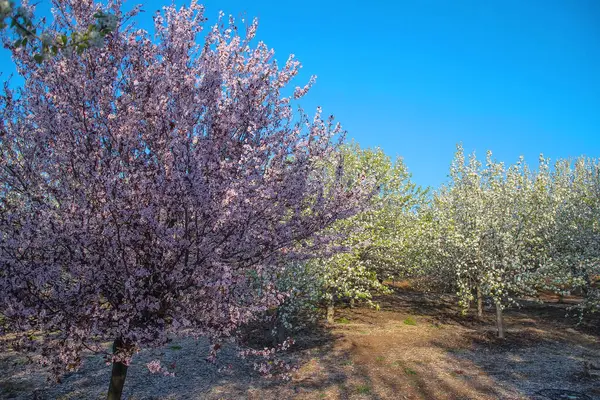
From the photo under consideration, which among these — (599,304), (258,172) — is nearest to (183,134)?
(258,172)

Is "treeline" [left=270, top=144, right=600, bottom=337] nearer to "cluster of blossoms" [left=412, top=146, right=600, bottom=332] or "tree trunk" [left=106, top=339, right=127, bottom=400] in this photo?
"cluster of blossoms" [left=412, top=146, right=600, bottom=332]

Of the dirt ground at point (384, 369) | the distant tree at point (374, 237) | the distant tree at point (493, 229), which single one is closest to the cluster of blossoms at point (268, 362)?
the dirt ground at point (384, 369)

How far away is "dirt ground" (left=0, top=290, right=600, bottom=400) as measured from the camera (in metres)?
12.1

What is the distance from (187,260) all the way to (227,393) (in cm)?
758

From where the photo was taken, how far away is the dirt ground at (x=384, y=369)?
1212 cm

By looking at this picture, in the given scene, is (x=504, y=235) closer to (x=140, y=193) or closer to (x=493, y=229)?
(x=493, y=229)

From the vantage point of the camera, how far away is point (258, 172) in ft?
23.1

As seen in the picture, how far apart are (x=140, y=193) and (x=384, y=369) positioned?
1155 centimetres

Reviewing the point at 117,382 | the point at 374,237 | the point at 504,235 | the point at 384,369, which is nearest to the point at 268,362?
the point at 117,382

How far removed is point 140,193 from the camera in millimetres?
6113

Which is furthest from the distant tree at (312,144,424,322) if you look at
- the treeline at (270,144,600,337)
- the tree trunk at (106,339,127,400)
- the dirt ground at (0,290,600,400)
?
the tree trunk at (106,339,127,400)

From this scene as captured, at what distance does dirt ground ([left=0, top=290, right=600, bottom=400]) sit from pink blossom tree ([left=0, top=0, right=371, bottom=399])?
265 cm

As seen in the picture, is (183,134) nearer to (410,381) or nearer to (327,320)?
(410,381)

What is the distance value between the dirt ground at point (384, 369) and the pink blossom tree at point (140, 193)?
265cm
